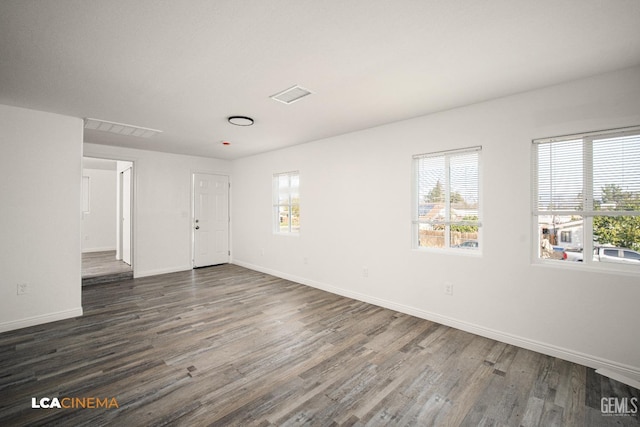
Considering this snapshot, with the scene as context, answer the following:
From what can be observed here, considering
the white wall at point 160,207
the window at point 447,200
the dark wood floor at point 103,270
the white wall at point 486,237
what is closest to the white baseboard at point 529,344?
the white wall at point 486,237

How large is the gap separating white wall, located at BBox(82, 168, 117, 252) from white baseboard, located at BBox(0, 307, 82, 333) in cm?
561

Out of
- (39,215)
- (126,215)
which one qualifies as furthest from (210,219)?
(39,215)

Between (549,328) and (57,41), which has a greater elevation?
(57,41)

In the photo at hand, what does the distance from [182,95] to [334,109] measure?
1.69 m

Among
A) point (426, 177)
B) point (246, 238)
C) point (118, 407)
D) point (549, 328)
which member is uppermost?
point (426, 177)

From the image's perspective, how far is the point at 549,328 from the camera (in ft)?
8.97

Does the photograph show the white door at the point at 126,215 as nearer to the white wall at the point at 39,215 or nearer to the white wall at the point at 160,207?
the white wall at the point at 160,207

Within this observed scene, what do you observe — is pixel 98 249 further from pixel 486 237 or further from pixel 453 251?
pixel 486 237

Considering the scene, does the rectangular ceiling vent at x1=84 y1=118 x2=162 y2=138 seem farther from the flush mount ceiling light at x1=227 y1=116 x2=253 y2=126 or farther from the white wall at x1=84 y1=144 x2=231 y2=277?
the flush mount ceiling light at x1=227 y1=116 x2=253 y2=126

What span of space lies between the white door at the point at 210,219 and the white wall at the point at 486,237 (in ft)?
8.94

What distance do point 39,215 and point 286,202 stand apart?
11.9 ft

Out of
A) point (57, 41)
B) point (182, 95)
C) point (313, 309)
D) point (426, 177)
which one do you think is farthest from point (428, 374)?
point (57, 41)

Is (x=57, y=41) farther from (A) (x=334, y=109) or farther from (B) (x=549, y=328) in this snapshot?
(B) (x=549, y=328)

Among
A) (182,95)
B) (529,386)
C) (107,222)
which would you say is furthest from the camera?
(107,222)
